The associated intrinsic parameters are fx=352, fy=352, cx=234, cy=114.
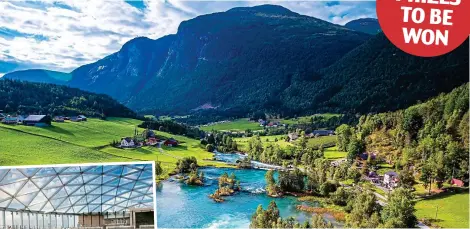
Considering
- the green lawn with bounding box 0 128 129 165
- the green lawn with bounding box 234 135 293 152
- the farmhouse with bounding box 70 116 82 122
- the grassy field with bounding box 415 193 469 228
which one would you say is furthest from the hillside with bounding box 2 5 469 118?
the farmhouse with bounding box 70 116 82 122

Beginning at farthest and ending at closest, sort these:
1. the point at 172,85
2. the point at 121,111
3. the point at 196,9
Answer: the point at 172,85 < the point at 121,111 < the point at 196,9

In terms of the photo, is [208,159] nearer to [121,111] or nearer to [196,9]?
[196,9]

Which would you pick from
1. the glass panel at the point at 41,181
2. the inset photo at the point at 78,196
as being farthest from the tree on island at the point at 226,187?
the glass panel at the point at 41,181

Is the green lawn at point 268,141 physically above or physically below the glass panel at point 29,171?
below

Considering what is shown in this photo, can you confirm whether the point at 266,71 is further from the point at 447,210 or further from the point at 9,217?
the point at 9,217

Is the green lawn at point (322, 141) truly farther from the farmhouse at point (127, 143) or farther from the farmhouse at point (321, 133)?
the farmhouse at point (127, 143)

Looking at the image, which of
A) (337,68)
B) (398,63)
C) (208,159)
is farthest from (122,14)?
(337,68)

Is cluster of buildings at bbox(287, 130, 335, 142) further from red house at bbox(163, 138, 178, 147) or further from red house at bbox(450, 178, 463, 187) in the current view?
red house at bbox(450, 178, 463, 187)
